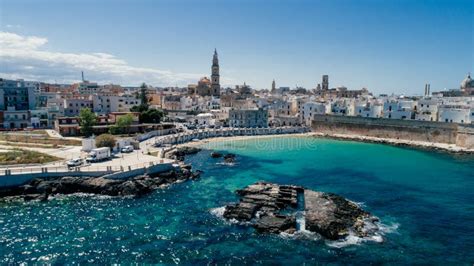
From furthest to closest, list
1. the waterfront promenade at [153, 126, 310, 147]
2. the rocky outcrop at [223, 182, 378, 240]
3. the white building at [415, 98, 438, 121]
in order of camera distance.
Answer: the white building at [415, 98, 438, 121], the waterfront promenade at [153, 126, 310, 147], the rocky outcrop at [223, 182, 378, 240]

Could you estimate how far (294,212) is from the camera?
29547mm

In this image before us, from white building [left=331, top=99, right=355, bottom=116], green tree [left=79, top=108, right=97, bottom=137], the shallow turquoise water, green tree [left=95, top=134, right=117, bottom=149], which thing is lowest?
the shallow turquoise water

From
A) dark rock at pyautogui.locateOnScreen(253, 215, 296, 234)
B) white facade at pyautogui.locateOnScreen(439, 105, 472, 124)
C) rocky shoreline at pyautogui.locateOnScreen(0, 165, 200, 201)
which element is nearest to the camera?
dark rock at pyautogui.locateOnScreen(253, 215, 296, 234)

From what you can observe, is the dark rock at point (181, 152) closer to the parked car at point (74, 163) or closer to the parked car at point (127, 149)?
the parked car at point (127, 149)

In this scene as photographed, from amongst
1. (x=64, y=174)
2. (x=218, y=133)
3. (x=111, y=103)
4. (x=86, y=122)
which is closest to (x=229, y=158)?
(x=64, y=174)

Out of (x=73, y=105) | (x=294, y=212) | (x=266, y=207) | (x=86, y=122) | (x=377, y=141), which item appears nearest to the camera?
(x=294, y=212)

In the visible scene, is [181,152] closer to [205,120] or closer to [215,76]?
[205,120]

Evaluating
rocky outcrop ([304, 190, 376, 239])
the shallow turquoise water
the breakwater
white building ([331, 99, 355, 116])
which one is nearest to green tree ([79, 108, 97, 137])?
the breakwater

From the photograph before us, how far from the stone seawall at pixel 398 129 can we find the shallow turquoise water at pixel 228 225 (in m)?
23.8

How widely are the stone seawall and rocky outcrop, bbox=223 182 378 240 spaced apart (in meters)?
46.5

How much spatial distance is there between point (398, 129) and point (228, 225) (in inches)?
2385

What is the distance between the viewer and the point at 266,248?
22969mm

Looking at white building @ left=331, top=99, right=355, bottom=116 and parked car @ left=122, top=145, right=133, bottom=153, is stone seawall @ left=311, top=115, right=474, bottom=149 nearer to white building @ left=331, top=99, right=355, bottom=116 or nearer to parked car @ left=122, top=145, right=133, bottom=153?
white building @ left=331, top=99, right=355, bottom=116

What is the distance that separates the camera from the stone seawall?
64688 millimetres
